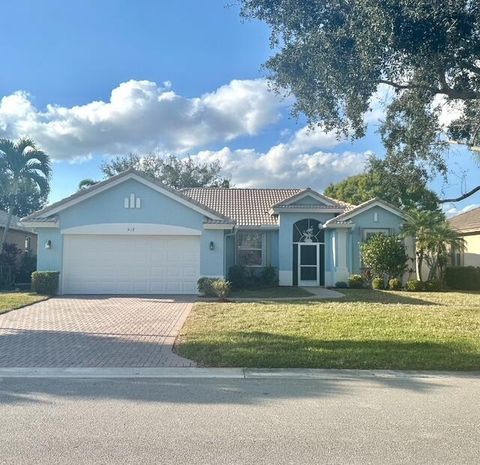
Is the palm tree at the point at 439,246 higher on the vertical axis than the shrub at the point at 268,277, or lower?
higher

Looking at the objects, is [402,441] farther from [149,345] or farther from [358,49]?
[358,49]

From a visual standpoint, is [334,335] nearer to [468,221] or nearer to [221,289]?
[221,289]

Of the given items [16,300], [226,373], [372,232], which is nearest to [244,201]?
[372,232]

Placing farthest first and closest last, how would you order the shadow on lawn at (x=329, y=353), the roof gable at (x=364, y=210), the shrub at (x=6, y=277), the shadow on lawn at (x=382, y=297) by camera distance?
the roof gable at (x=364, y=210)
the shrub at (x=6, y=277)
the shadow on lawn at (x=382, y=297)
the shadow on lawn at (x=329, y=353)

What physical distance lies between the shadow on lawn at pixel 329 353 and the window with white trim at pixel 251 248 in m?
14.4

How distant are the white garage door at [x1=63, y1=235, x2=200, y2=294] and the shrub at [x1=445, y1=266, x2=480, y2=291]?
13040 mm

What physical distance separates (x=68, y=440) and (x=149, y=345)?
4788 millimetres

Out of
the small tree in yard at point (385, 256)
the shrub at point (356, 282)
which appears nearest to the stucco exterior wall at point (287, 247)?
the shrub at point (356, 282)

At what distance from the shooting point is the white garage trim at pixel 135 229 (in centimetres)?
1953

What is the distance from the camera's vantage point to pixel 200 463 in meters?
4.38

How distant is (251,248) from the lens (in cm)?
2470

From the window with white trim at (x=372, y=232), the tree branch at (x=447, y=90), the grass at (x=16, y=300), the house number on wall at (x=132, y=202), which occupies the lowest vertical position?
the grass at (x=16, y=300)

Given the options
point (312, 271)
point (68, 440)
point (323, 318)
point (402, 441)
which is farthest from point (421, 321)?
point (312, 271)

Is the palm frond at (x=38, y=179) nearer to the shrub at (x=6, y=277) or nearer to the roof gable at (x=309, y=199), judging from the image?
the shrub at (x=6, y=277)
